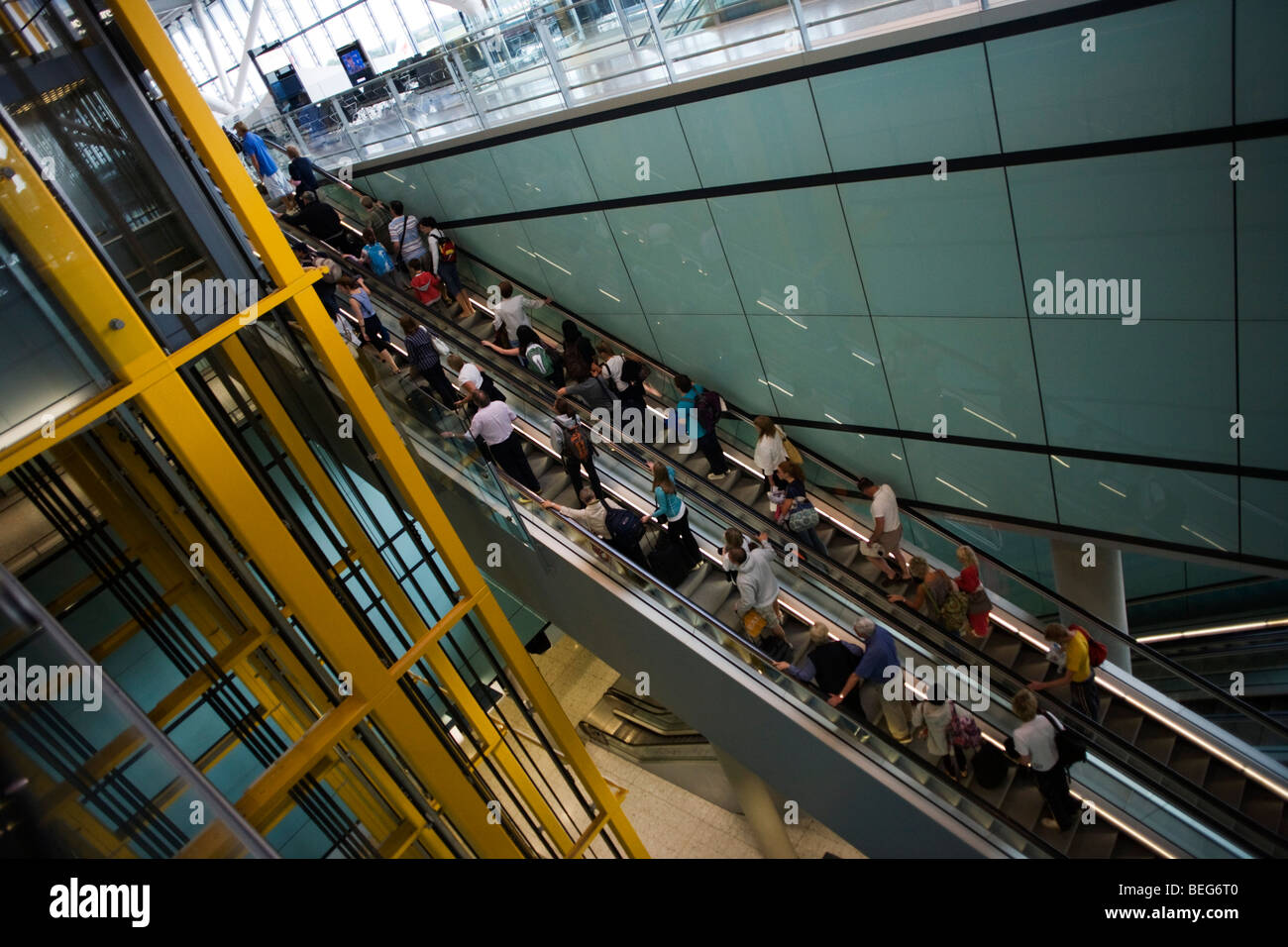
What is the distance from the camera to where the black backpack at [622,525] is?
795 cm

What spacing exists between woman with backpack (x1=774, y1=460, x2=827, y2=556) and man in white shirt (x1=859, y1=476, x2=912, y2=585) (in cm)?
54

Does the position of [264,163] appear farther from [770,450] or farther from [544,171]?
[770,450]

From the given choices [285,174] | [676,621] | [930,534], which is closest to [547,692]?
[676,621]

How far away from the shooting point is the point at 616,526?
26.1 feet

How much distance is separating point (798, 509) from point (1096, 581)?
3.48 m

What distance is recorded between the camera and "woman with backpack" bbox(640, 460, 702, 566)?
25.3ft

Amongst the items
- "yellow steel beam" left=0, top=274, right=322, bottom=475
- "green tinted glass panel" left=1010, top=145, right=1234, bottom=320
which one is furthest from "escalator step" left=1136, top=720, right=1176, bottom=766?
"yellow steel beam" left=0, top=274, right=322, bottom=475

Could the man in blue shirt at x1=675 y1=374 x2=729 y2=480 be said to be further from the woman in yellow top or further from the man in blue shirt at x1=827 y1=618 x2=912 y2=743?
the woman in yellow top

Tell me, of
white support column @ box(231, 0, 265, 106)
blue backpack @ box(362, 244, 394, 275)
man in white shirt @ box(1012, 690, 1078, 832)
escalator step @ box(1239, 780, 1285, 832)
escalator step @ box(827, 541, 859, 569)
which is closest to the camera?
man in white shirt @ box(1012, 690, 1078, 832)

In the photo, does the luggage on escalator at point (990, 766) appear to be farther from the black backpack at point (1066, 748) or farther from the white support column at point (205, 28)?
the white support column at point (205, 28)

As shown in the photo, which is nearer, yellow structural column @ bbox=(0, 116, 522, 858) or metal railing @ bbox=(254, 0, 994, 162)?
yellow structural column @ bbox=(0, 116, 522, 858)

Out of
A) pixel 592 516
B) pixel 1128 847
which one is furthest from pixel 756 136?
pixel 1128 847

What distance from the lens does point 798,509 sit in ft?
27.0

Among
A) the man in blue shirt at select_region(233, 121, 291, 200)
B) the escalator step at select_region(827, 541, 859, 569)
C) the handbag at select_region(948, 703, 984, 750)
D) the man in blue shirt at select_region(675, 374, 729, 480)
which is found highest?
the man in blue shirt at select_region(233, 121, 291, 200)
